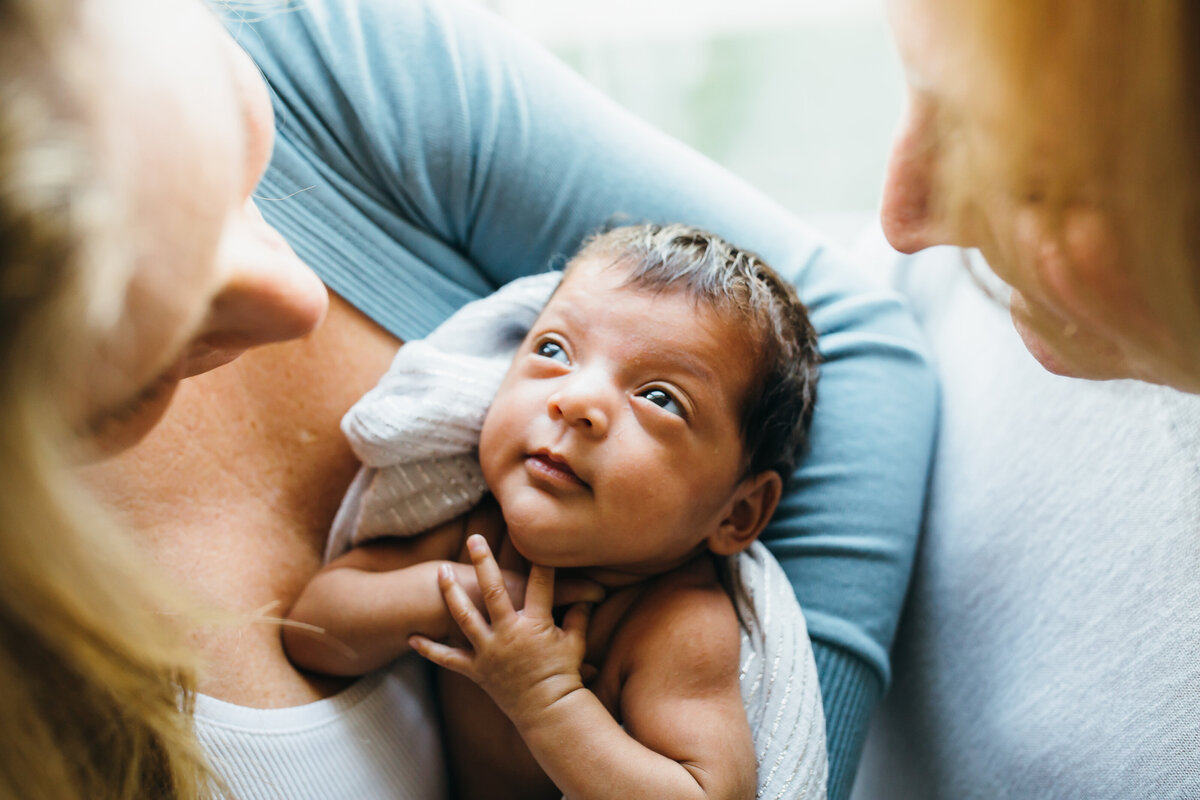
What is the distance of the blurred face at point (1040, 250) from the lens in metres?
0.53

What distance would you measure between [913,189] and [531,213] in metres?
0.54

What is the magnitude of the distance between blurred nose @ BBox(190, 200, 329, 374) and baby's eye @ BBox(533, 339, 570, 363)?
13.0 inches

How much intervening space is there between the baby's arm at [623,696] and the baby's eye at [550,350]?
238 millimetres

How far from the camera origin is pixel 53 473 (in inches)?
17.1

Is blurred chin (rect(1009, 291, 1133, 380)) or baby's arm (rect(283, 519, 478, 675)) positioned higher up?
blurred chin (rect(1009, 291, 1133, 380))

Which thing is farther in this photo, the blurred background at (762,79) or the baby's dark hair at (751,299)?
the blurred background at (762,79)

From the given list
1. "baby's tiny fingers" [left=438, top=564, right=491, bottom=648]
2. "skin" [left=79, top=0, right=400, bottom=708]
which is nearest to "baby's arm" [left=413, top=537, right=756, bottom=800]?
"baby's tiny fingers" [left=438, top=564, right=491, bottom=648]

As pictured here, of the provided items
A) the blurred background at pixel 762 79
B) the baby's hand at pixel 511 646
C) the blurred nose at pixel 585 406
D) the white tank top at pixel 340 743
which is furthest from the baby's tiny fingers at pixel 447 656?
the blurred background at pixel 762 79

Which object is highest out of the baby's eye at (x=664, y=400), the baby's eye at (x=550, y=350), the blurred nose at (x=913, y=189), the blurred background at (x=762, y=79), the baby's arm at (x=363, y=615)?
the blurred nose at (x=913, y=189)

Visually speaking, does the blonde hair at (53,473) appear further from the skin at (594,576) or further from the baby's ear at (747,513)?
the baby's ear at (747,513)

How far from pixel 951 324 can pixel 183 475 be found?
111cm

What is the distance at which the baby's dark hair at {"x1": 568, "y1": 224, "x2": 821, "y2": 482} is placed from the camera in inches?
36.5

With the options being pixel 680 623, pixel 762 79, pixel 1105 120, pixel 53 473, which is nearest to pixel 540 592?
pixel 680 623

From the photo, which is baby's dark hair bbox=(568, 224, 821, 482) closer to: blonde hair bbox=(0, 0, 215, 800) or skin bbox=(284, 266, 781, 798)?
skin bbox=(284, 266, 781, 798)
